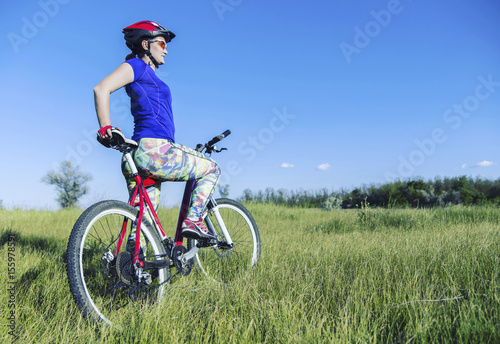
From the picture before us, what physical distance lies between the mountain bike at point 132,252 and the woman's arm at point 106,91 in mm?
133

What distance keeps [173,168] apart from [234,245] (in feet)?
4.73

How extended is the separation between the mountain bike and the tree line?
777 centimetres

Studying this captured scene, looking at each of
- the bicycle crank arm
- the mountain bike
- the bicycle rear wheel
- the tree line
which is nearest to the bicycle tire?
the mountain bike

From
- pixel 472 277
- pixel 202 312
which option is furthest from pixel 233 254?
pixel 472 277

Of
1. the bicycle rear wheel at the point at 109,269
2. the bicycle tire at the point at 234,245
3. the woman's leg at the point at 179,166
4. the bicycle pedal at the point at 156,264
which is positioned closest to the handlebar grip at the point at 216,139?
the woman's leg at the point at 179,166

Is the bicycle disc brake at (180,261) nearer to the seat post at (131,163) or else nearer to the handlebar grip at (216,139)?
the seat post at (131,163)

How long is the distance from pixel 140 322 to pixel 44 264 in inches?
79.9

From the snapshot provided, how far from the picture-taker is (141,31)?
2.72 m

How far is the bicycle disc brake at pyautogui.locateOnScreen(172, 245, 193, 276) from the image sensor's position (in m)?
2.68

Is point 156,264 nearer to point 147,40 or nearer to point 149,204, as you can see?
point 149,204

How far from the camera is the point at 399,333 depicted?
1.79 meters

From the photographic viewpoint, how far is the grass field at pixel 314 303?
1.76 m

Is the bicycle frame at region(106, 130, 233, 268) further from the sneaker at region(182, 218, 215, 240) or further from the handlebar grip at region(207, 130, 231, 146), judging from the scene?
the sneaker at region(182, 218, 215, 240)

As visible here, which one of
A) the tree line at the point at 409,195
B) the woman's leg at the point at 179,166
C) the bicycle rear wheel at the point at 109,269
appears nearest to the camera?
the bicycle rear wheel at the point at 109,269
